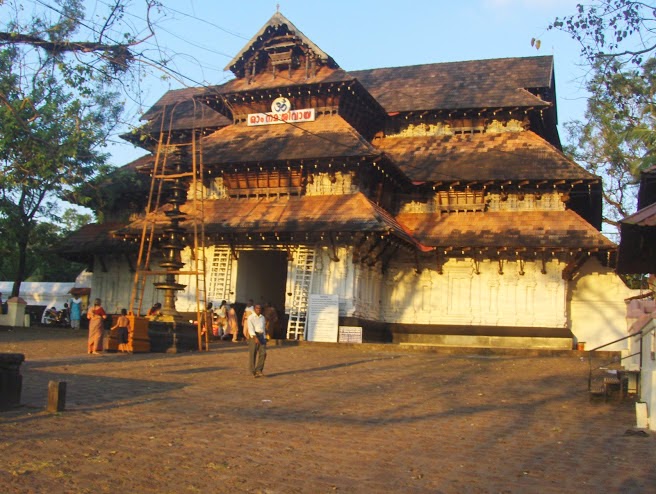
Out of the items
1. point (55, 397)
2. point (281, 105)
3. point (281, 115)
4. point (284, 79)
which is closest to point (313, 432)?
point (55, 397)

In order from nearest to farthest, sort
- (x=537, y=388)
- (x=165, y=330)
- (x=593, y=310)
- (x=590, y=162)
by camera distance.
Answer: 1. (x=537, y=388)
2. (x=165, y=330)
3. (x=593, y=310)
4. (x=590, y=162)

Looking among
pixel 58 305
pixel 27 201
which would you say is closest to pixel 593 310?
pixel 27 201

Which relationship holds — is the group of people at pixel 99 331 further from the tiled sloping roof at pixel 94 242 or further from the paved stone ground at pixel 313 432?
the tiled sloping roof at pixel 94 242

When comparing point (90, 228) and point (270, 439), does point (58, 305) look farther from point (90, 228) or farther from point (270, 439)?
point (270, 439)

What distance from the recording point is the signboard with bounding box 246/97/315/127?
2769 centimetres

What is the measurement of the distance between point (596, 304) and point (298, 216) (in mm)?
11218

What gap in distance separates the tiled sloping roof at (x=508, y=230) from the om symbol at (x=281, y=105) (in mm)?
5961

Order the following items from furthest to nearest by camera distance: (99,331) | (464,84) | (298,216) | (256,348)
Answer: (464,84), (298,216), (99,331), (256,348)

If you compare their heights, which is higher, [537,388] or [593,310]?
[593,310]

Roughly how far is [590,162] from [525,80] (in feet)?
30.0

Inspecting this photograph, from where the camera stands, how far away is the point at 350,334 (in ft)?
78.0

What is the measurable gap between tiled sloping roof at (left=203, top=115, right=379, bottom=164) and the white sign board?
4749 millimetres

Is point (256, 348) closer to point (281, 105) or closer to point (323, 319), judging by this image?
point (323, 319)

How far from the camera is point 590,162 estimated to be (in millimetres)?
36969
